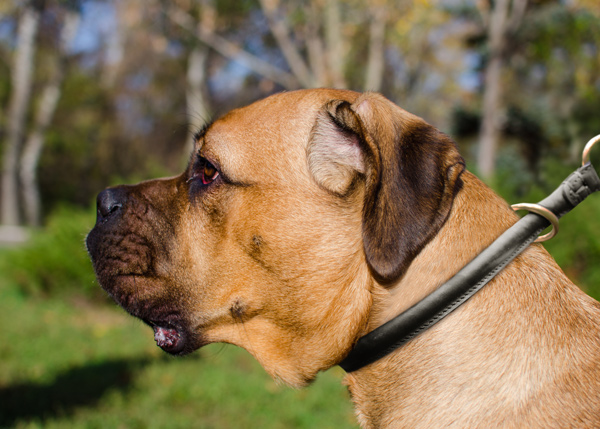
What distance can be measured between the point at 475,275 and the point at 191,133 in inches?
82.1

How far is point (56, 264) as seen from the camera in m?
9.37

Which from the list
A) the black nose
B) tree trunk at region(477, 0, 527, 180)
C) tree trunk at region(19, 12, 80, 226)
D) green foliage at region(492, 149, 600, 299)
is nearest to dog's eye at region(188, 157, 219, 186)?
the black nose

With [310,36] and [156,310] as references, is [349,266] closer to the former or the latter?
[156,310]

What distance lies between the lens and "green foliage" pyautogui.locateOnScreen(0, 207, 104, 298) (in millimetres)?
9320

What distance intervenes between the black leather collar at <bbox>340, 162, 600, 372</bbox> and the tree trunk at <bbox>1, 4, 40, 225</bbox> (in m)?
18.1

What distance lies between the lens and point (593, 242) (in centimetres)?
736

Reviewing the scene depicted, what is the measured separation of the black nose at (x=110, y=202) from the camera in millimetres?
2625

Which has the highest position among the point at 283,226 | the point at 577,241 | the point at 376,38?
the point at 283,226

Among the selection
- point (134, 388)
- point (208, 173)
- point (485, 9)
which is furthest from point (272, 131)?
point (485, 9)

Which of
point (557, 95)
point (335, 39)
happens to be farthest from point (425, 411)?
point (557, 95)

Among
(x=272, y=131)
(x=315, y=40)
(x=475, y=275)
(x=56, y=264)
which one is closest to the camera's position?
(x=475, y=275)

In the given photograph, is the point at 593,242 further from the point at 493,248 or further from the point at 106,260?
the point at 106,260

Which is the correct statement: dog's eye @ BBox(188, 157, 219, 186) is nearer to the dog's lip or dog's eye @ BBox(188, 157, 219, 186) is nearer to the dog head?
the dog head

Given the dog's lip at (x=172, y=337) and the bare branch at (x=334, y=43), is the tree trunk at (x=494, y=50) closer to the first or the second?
→ the bare branch at (x=334, y=43)
